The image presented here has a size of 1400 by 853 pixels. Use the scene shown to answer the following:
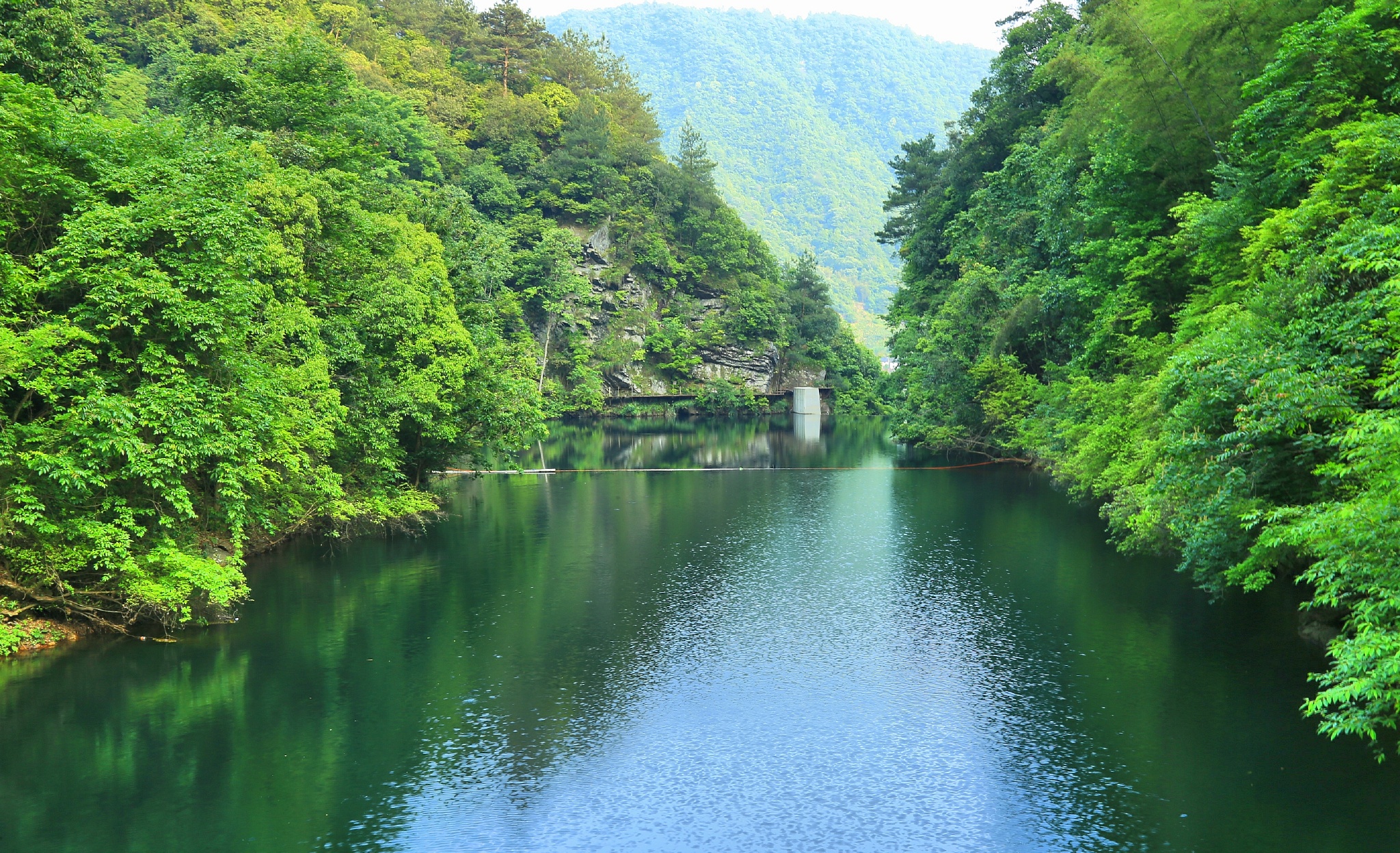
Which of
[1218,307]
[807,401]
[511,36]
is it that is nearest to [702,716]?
[1218,307]

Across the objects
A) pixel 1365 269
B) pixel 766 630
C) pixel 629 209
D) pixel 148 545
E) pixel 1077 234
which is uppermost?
pixel 629 209

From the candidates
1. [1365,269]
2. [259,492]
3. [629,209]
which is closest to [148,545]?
[259,492]

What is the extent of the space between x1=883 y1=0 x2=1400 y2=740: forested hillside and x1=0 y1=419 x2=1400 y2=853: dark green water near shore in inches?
68.6

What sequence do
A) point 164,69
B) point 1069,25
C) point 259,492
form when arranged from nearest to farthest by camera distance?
point 259,492 → point 1069,25 → point 164,69

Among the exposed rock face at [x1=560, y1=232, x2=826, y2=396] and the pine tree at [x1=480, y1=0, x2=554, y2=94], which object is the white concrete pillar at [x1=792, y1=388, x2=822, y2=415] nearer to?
the exposed rock face at [x1=560, y1=232, x2=826, y2=396]

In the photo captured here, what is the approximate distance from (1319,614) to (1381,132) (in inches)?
378

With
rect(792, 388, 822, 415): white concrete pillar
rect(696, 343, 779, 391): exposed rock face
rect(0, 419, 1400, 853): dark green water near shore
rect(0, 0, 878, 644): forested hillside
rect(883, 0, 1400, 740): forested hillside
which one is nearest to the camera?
rect(0, 419, 1400, 853): dark green water near shore

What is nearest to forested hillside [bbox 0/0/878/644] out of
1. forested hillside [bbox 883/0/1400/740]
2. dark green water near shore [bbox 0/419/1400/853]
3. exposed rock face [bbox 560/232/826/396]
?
dark green water near shore [bbox 0/419/1400/853]

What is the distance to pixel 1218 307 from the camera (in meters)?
22.0

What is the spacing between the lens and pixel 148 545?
1984cm

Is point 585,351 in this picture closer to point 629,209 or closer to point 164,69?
point 629,209

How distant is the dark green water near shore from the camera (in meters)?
13.0

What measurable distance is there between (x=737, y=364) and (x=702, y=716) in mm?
73687

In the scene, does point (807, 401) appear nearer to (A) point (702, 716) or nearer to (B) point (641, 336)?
(B) point (641, 336)
